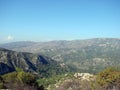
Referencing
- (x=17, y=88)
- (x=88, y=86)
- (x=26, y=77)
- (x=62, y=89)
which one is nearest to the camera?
(x=17, y=88)

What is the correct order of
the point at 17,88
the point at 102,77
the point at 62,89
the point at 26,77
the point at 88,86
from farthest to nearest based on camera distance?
the point at 62,89, the point at 88,86, the point at 102,77, the point at 26,77, the point at 17,88

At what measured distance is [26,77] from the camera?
2928 inches

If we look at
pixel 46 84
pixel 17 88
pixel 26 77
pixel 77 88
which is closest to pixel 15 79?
pixel 26 77

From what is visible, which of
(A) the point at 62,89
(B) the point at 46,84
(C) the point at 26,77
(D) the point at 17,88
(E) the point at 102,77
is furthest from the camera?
(B) the point at 46,84

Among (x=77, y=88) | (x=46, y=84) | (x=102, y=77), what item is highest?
(x=102, y=77)

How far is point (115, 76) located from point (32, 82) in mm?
26721

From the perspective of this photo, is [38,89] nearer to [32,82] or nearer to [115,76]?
[32,82]

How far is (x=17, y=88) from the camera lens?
61.1 metres

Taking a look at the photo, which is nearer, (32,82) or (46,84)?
(32,82)

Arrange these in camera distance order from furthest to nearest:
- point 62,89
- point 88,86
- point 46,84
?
1. point 46,84
2. point 62,89
3. point 88,86

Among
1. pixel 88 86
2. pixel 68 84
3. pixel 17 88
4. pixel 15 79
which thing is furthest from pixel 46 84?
pixel 17 88

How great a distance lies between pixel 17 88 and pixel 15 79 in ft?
48.5

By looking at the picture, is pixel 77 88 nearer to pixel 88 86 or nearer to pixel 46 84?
pixel 88 86

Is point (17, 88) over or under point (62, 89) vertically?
over
